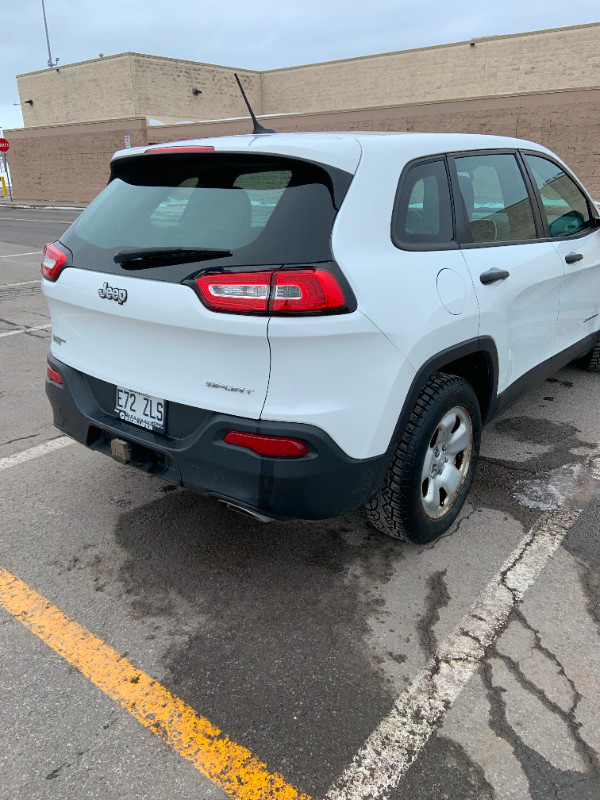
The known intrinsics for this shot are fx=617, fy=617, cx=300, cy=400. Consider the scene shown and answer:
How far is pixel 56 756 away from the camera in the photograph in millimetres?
1899

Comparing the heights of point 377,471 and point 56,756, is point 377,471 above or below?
above

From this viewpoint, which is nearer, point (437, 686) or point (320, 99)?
point (437, 686)

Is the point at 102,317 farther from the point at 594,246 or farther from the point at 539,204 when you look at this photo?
the point at 594,246

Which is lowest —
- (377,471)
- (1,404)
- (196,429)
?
(1,404)

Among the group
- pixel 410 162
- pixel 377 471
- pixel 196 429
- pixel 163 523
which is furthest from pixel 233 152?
pixel 163 523

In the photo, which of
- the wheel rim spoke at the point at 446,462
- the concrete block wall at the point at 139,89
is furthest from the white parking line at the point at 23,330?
the concrete block wall at the point at 139,89

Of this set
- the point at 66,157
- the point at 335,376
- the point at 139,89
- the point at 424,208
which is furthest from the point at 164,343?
the point at 139,89

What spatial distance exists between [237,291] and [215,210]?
48 centimetres

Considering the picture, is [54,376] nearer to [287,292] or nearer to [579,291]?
[287,292]

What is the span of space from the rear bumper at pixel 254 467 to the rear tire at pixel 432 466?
8.1 inches

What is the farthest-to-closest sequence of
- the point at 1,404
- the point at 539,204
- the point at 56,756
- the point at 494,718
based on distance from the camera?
the point at 1,404, the point at 539,204, the point at 494,718, the point at 56,756

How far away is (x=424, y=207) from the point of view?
8.68 feet

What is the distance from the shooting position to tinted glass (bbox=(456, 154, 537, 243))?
2.97 meters

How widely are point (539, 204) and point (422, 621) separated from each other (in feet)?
8.22
